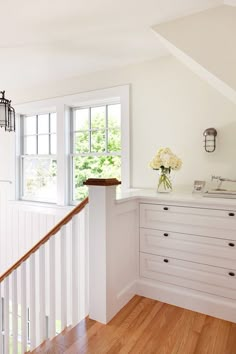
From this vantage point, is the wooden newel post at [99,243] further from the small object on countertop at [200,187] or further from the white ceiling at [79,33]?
the white ceiling at [79,33]

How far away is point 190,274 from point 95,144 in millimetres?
2061

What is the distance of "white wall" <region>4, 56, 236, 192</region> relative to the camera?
2.35 metres

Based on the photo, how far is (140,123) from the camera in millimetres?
2787

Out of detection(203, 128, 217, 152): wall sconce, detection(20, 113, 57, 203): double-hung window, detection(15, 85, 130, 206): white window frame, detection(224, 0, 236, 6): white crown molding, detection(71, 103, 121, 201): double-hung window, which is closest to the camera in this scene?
detection(224, 0, 236, 6): white crown molding

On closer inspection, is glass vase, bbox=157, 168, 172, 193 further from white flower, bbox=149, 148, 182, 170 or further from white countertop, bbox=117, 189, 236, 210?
white countertop, bbox=117, 189, 236, 210

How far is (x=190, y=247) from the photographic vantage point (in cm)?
188

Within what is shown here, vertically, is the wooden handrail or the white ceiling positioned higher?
the white ceiling

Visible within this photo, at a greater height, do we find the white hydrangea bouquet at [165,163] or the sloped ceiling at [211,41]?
the sloped ceiling at [211,41]

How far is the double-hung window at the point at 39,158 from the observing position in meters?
3.64

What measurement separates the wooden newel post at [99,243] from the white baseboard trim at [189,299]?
1.42ft

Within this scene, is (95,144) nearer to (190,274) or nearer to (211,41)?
(211,41)

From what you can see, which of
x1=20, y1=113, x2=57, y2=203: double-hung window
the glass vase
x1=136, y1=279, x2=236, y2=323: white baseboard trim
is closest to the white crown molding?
the glass vase

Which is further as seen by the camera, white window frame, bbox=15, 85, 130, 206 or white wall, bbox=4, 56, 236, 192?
white window frame, bbox=15, 85, 130, 206

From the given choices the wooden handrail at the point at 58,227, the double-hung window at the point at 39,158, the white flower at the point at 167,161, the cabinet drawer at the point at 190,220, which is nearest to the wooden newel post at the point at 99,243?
the wooden handrail at the point at 58,227
